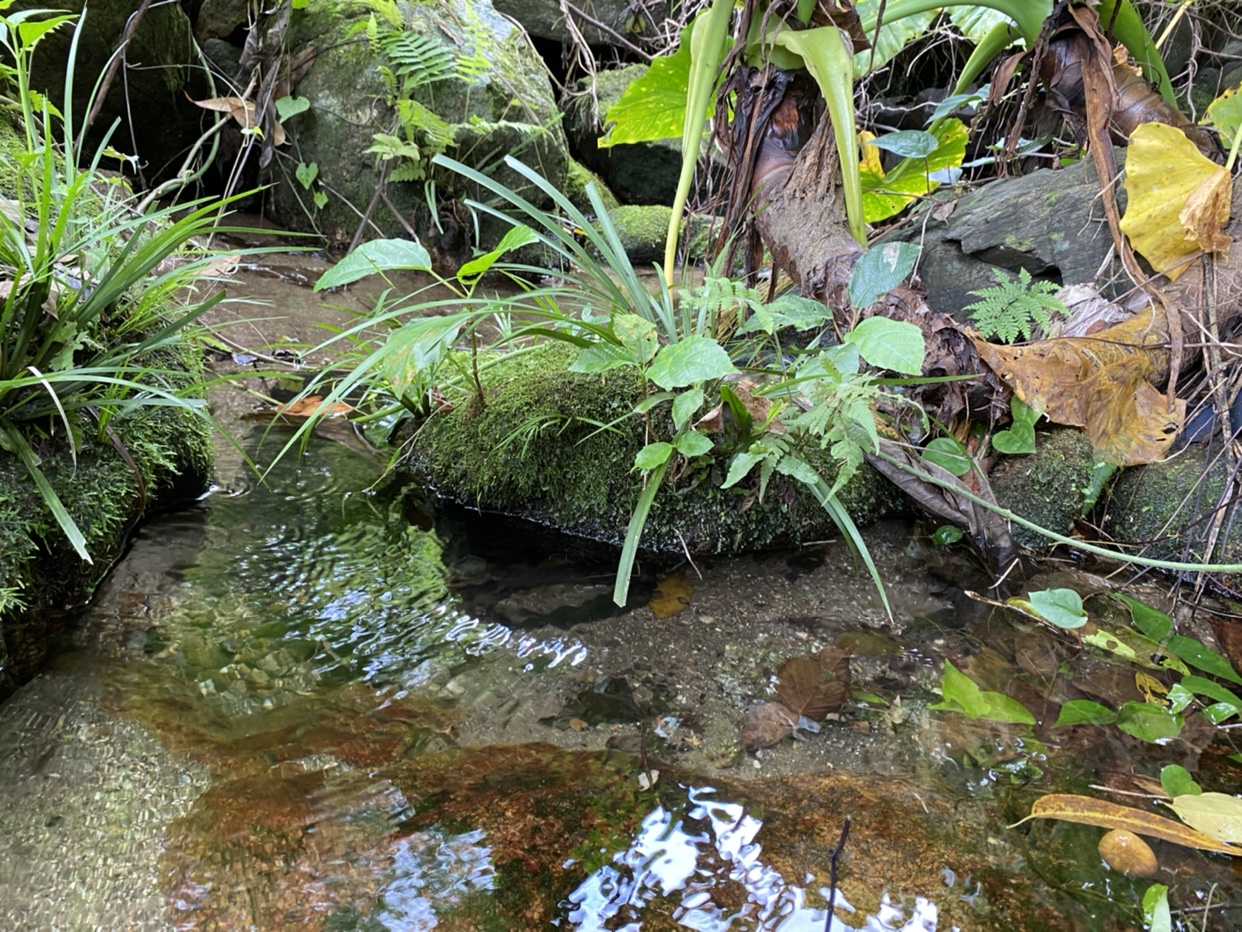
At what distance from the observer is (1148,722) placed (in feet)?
4.15

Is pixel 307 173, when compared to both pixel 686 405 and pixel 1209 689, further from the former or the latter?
pixel 1209 689

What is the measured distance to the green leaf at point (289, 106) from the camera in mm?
4004

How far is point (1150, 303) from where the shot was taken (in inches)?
73.4

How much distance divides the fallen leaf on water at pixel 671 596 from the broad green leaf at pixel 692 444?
368 mm

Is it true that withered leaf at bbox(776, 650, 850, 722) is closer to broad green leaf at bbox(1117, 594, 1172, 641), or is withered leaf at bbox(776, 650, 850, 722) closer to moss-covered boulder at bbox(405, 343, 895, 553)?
moss-covered boulder at bbox(405, 343, 895, 553)

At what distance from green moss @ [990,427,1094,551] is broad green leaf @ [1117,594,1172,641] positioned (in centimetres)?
34

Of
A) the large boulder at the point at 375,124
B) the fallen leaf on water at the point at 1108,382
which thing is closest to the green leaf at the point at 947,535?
the fallen leaf on water at the point at 1108,382

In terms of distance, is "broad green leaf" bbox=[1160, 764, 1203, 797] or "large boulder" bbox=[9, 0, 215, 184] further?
"large boulder" bbox=[9, 0, 215, 184]

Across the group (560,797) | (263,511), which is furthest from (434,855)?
(263,511)

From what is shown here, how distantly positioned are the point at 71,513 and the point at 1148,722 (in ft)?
6.75

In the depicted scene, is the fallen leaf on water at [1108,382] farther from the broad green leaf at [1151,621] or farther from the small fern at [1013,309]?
the broad green leaf at [1151,621]

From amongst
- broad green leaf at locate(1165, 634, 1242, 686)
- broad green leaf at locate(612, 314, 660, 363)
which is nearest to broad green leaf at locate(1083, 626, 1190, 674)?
broad green leaf at locate(1165, 634, 1242, 686)

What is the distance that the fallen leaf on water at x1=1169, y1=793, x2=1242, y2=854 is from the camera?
97cm

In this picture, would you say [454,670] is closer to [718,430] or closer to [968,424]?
[718,430]
